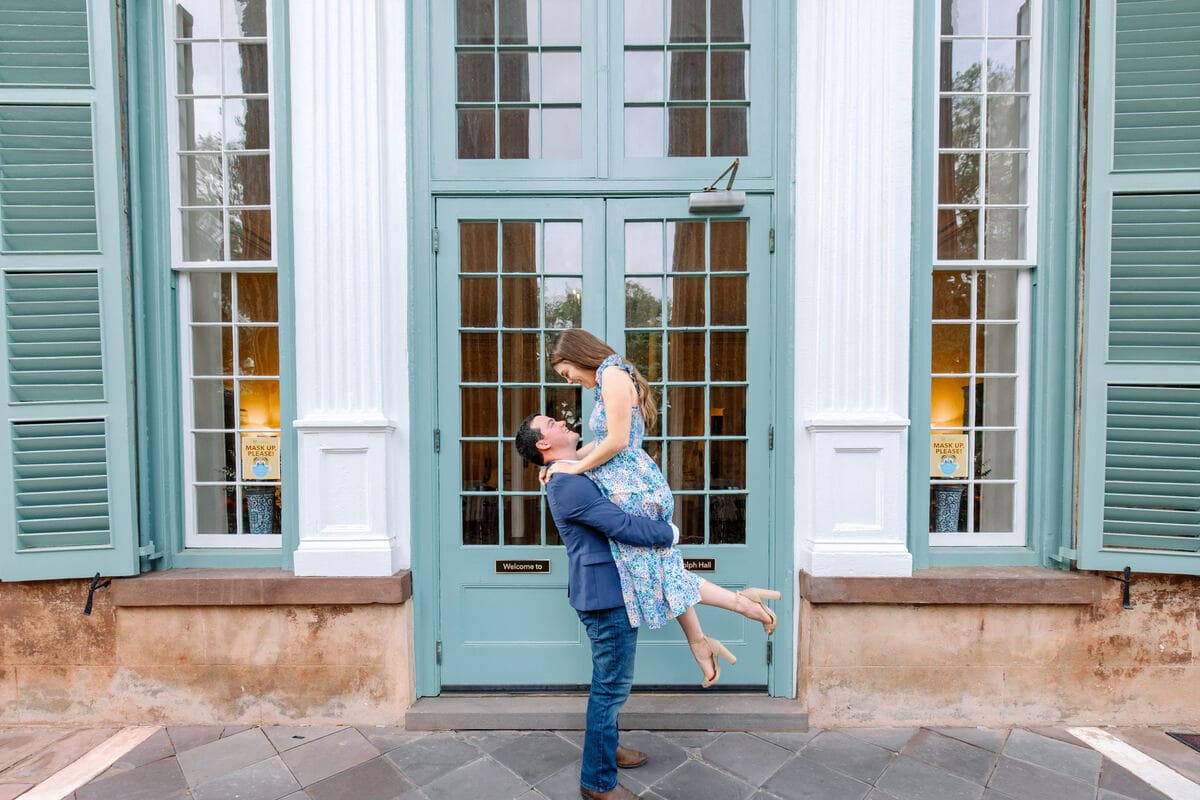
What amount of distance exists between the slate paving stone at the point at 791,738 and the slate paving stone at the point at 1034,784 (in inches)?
31.5

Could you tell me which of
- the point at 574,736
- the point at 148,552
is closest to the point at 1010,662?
the point at 574,736

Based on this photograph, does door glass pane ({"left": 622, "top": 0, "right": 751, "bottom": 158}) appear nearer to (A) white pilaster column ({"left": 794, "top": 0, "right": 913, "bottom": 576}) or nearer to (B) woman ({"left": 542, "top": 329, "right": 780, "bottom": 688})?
(A) white pilaster column ({"left": 794, "top": 0, "right": 913, "bottom": 576})

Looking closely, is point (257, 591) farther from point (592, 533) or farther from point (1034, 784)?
point (1034, 784)

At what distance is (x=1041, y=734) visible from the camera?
315 cm

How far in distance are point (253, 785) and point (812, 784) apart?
2.62 m

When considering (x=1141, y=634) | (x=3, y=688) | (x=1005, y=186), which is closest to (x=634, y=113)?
(x=1005, y=186)

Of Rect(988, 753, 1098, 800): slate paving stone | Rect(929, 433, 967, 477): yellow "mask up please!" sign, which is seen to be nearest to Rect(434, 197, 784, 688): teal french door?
Rect(929, 433, 967, 477): yellow "mask up please!" sign

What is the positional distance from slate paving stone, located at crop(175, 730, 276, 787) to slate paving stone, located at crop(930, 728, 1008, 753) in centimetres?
355

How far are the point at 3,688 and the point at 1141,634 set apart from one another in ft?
20.6

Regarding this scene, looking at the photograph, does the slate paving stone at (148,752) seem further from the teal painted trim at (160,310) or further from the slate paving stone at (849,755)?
the slate paving stone at (849,755)

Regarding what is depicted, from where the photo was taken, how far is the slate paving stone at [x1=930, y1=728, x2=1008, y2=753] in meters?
3.05

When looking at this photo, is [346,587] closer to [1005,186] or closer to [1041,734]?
[1041,734]

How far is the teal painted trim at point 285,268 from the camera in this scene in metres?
3.21

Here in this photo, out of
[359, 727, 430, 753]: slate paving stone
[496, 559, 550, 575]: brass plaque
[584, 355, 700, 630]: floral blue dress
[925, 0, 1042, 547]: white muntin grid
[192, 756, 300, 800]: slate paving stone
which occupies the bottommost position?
[359, 727, 430, 753]: slate paving stone
